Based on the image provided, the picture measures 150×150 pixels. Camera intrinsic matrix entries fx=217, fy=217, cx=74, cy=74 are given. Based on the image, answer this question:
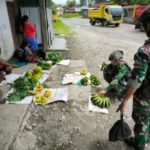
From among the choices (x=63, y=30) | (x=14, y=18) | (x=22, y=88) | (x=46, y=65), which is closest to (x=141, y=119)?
(x=22, y=88)

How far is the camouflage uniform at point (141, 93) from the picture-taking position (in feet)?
7.32

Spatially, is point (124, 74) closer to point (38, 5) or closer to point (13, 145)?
point (13, 145)

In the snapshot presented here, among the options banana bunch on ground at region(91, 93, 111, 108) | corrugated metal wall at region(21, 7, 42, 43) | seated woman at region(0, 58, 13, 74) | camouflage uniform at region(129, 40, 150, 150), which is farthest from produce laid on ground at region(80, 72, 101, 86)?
corrugated metal wall at region(21, 7, 42, 43)

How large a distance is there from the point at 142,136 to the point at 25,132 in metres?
1.83

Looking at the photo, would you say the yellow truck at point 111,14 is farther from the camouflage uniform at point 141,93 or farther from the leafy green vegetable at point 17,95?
the camouflage uniform at point 141,93

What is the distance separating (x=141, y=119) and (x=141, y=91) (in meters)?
0.39

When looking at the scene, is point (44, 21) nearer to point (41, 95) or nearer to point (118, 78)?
point (41, 95)

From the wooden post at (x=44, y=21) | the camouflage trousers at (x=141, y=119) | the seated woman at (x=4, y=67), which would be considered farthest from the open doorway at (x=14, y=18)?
the camouflage trousers at (x=141, y=119)

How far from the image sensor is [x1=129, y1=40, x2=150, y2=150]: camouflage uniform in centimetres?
223

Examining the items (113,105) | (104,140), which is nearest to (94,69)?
(113,105)

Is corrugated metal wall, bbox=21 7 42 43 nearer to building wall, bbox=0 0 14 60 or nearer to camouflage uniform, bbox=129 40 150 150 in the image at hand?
building wall, bbox=0 0 14 60

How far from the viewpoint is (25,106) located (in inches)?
164

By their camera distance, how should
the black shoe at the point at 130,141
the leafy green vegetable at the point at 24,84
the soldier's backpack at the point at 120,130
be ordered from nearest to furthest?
the soldier's backpack at the point at 120,130
the black shoe at the point at 130,141
the leafy green vegetable at the point at 24,84

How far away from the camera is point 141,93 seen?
258 centimetres
